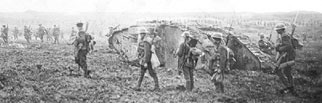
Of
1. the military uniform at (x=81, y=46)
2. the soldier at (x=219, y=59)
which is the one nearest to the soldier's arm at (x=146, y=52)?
the soldier at (x=219, y=59)

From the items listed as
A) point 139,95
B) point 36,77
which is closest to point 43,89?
point 36,77

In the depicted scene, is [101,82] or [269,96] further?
[101,82]

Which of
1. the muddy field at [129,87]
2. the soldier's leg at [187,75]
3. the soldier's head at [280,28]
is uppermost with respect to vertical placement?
the soldier's head at [280,28]

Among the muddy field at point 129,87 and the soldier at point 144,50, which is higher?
the soldier at point 144,50

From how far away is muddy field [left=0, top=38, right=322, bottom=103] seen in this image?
24.3ft

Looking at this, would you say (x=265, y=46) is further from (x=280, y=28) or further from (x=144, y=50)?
(x=144, y=50)

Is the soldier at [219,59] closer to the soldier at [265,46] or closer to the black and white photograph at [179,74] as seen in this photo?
the black and white photograph at [179,74]

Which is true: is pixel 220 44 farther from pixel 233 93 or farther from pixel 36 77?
pixel 36 77

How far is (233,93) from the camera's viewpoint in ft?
27.0

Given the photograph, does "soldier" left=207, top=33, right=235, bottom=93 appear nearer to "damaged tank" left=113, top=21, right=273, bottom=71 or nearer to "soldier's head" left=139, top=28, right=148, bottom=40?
"soldier's head" left=139, top=28, right=148, bottom=40

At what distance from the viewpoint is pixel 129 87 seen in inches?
352

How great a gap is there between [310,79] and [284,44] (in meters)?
2.37

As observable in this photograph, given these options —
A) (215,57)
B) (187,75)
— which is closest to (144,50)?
(187,75)

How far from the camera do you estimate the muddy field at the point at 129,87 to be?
742cm
